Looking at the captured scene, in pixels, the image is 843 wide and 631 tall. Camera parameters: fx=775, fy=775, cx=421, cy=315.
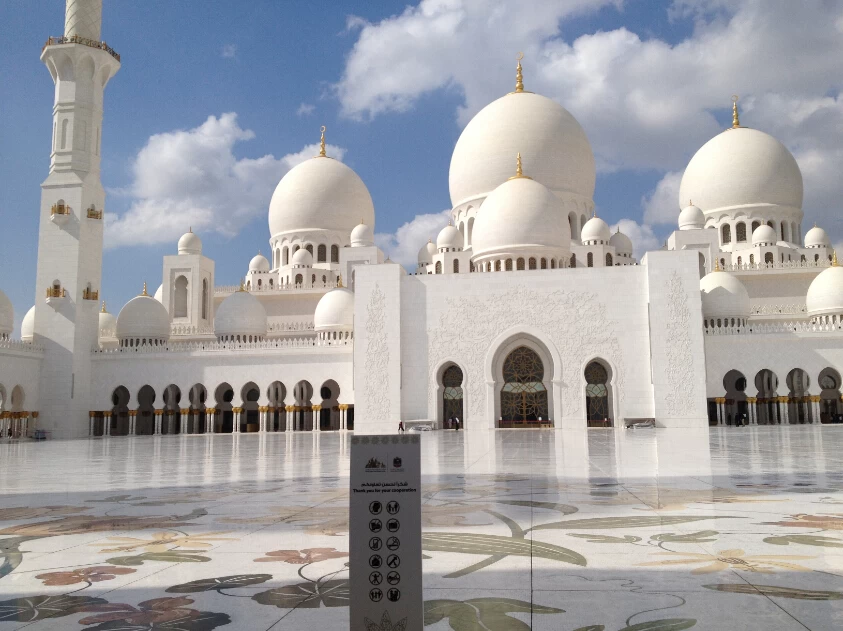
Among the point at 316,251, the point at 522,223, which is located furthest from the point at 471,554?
the point at 316,251

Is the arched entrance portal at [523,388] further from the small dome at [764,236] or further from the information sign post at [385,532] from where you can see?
the information sign post at [385,532]

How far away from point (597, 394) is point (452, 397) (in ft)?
12.2

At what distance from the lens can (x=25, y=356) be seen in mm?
20469

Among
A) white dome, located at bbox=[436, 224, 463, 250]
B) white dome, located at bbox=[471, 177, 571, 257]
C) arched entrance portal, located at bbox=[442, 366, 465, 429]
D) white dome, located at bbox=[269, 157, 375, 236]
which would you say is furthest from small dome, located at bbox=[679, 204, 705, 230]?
white dome, located at bbox=[269, 157, 375, 236]

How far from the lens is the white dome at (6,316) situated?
22.4 metres

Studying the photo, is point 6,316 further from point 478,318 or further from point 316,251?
point 478,318

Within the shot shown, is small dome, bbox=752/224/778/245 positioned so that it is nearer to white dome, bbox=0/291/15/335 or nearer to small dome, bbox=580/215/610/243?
small dome, bbox=580/215/610/243

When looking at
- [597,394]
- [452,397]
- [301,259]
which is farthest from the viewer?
[301,259]

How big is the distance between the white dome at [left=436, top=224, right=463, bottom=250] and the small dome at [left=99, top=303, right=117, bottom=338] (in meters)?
12.2

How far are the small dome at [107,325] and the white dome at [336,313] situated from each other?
8644mm

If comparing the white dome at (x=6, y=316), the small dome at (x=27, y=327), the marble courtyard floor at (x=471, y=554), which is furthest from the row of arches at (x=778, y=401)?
the small dome at (x=27, y=327)

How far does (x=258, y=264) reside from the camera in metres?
29.9

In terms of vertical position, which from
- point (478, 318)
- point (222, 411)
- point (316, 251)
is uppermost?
point (316, 251)

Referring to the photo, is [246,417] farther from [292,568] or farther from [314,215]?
[292,568]
